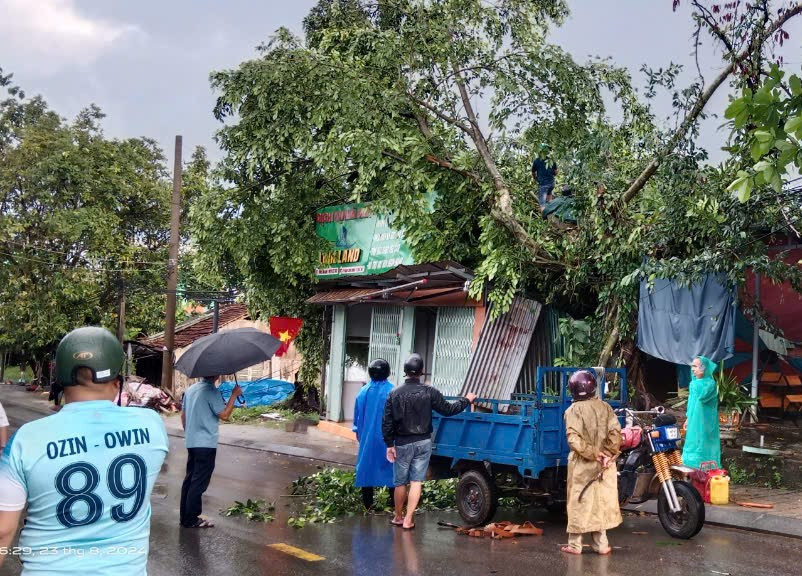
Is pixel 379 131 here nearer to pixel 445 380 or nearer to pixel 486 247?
pixel 486 247

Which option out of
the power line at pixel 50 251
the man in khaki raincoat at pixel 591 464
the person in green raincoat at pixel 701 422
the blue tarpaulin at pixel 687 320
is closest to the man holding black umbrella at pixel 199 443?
the man in khaki raincoat at pixel 591 464

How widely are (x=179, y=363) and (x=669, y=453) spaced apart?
5015mm

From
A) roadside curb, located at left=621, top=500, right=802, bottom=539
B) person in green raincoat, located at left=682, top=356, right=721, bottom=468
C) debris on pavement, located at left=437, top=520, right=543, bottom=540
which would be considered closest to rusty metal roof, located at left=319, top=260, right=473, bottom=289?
person in green raincoat, located at left=682, top=356, right=721, bottom=468

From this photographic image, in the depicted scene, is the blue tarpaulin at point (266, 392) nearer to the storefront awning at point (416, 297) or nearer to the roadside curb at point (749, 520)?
the storefront awning at point (416, 297)

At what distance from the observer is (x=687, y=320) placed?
38.8 ft

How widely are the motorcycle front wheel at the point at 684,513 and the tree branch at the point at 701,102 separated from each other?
602cm

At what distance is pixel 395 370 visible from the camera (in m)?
16.8

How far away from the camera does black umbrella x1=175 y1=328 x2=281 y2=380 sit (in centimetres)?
817

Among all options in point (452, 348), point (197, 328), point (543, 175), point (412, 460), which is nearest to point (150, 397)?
point (197, 328)

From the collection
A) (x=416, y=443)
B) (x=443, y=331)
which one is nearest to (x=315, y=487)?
(x=416, y=443)

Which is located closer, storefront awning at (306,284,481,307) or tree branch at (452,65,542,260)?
tree branch at (452,65,542,260)

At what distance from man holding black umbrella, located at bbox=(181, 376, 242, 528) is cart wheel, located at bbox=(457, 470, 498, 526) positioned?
102 inches

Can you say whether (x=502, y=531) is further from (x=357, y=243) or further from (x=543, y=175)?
(x=357, y=243)

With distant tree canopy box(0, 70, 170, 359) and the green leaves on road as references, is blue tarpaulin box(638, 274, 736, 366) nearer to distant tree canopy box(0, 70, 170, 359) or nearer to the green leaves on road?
the green leaves on road
